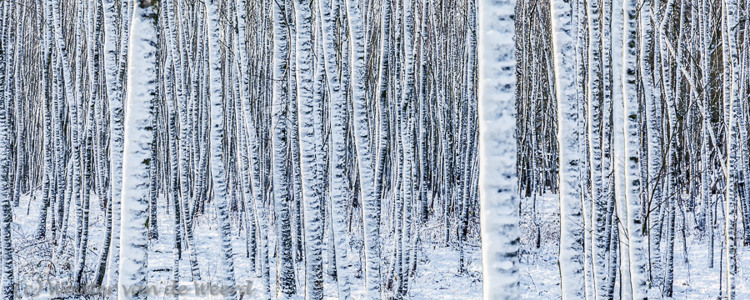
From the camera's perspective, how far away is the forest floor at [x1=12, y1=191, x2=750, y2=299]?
24.4 ft

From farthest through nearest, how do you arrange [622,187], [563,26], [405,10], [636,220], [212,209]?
[212,209] → [405,10] → [622,187] → [636,220] → [563,26]

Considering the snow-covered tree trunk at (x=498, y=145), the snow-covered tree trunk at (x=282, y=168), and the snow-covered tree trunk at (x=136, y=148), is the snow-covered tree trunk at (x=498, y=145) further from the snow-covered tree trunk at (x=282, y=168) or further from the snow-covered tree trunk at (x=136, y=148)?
the snow-covered tree trunk at (x=282, y=168)

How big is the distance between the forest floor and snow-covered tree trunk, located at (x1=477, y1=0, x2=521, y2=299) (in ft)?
14.9

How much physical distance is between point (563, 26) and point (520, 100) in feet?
36.3

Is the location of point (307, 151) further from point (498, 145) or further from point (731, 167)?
point (731, 167)

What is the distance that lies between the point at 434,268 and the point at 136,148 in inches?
251

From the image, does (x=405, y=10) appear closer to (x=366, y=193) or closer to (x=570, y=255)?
(x=366, y=193)

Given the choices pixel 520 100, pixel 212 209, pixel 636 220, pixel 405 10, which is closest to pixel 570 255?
pixel 636 220

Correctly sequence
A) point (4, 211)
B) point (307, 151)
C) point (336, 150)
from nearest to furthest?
point (307, 151) < point (336, 150) < point (4, 211)

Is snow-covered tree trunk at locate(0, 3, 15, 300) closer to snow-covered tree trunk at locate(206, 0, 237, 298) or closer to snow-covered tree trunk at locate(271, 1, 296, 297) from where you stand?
snow-covered tree trunk at locate(206, 0, 237, 298)

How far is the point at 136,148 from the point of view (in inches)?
120

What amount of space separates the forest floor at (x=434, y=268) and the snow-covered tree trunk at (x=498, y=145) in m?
4.53

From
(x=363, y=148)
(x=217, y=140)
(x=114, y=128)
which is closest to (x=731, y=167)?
(x=363, y=148)

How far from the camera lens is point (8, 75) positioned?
6793 millimetres
